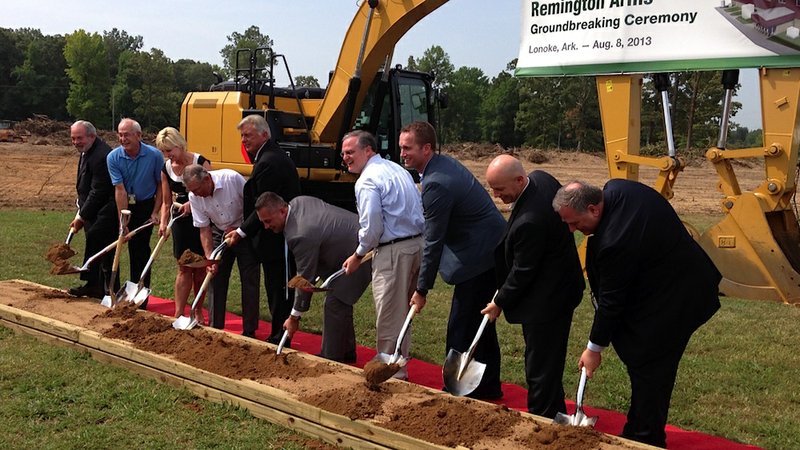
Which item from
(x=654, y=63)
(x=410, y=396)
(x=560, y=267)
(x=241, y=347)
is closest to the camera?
(x=560, y=267)

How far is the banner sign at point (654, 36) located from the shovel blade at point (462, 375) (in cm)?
493

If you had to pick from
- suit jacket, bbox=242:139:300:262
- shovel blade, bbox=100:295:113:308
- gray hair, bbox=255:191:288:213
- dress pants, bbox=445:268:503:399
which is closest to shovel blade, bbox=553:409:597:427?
dress pants, bbox=445:268:503:399

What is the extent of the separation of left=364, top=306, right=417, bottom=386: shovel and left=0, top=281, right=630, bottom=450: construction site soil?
0.28 ft

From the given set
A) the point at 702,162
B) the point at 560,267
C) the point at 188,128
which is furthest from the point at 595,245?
the point at 702,162

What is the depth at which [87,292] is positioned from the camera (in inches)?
319

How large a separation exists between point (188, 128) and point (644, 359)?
10871 millimetres

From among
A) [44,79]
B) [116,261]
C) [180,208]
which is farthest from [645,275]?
[44,79]

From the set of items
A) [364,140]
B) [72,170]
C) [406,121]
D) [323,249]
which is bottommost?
[72,170]

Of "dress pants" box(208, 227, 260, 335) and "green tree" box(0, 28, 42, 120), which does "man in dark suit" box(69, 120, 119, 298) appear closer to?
"dress pants" box(208, 227, 260, 335)

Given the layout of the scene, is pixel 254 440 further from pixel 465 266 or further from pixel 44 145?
pixel 44 145

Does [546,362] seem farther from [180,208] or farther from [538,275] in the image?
[180,208]

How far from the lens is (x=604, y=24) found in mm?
8984

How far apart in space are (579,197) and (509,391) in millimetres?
2225

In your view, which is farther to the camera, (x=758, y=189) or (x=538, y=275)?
(x=758, y=189)
